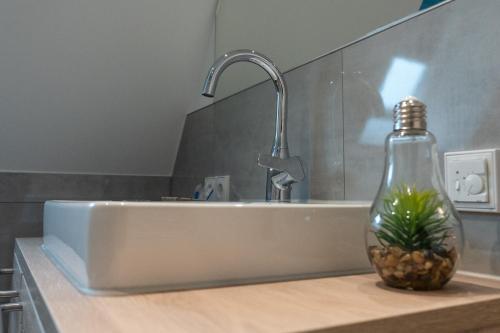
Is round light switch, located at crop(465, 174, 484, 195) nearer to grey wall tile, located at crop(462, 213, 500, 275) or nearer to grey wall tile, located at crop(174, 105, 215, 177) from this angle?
grey wall tile, located at crop(462, 213, 500, 275)

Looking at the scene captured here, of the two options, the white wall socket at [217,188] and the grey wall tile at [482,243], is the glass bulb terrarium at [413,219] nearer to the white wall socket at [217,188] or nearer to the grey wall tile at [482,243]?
the grey wall tile at [482,243]

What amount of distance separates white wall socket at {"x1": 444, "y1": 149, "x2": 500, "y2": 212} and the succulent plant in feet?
0.45

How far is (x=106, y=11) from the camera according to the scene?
1369 mm

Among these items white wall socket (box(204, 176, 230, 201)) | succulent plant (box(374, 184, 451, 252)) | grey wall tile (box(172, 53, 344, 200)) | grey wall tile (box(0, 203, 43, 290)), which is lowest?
grey wall tile (box(0, 203, 43, 290))

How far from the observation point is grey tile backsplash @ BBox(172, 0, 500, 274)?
651 mm

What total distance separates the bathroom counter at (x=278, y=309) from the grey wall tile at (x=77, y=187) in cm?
114

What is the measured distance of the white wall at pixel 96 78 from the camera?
1.34m

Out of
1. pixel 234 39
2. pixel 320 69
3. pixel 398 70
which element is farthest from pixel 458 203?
pixel 234 39

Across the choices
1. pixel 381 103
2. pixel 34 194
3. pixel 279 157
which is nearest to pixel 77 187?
pixel 34 194

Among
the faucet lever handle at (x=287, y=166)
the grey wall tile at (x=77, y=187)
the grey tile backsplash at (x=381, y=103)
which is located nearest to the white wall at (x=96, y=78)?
the grey wall tile at (x=77, y=187)

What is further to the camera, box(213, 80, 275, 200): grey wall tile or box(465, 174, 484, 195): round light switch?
box(213, 80, 275, 200): grey wall tile

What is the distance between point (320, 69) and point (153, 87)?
2.57 ft

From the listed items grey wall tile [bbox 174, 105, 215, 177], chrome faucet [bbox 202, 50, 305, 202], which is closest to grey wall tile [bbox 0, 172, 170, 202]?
grey wall tile [bbox 174, 105, 215, 177]

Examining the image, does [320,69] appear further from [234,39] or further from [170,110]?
[170,110]
